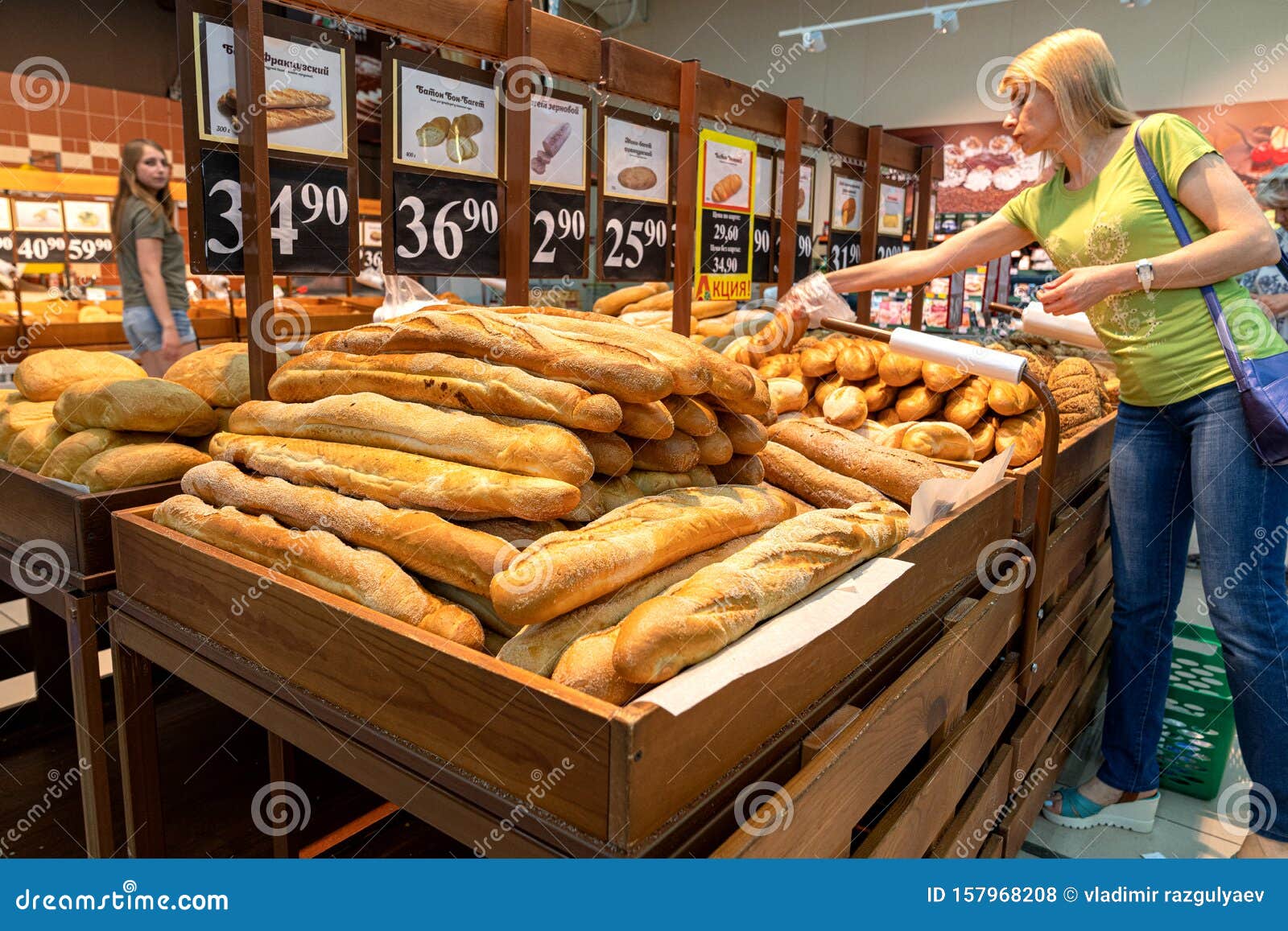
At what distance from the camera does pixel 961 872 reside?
1093mm

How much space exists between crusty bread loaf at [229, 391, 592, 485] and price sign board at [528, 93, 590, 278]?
2.72 ft

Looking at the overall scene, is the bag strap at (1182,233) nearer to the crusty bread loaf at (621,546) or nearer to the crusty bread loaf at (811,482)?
the crusty bread loaf at (811,482)

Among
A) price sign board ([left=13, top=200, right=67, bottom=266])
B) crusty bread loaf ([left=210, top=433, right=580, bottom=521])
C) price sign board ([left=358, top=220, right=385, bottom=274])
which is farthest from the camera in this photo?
price sign board ([left=358, top=220, right=385, bottom=274])

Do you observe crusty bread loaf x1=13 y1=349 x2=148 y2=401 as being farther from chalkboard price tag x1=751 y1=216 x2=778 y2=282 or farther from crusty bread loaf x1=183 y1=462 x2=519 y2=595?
chalkboard price tag x1=751 y1=216 x2=778 y2=282

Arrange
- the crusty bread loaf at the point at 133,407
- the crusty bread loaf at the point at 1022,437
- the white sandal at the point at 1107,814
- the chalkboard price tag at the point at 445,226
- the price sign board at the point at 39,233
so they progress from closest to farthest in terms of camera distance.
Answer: the crusty bread loaf at the point at 133,407, the chalkboard price tag at the point at 445,226, the crusty bread loaf at the point at 1022,437, the white sandal at the point at 1107,814, the price sign board at the point at 39,233

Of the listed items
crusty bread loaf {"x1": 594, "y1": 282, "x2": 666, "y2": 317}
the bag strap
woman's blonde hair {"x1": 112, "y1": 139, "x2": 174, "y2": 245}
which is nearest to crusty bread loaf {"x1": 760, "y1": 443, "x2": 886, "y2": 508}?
the bag strap

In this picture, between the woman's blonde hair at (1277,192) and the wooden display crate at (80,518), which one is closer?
the wooden display crate at (80,518)

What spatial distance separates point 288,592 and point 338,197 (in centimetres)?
93

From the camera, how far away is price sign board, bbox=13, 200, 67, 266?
19.8 feet

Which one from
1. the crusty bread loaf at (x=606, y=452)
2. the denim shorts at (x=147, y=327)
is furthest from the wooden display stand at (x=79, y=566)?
the denim shorts at (x=147, y=327)

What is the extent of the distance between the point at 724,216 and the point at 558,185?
2.41 feet

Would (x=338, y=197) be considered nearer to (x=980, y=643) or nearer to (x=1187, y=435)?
(x=980, y=643)

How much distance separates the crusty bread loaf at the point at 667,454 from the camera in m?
1.34

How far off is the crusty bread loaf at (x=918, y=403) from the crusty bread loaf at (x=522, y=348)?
1.26m
